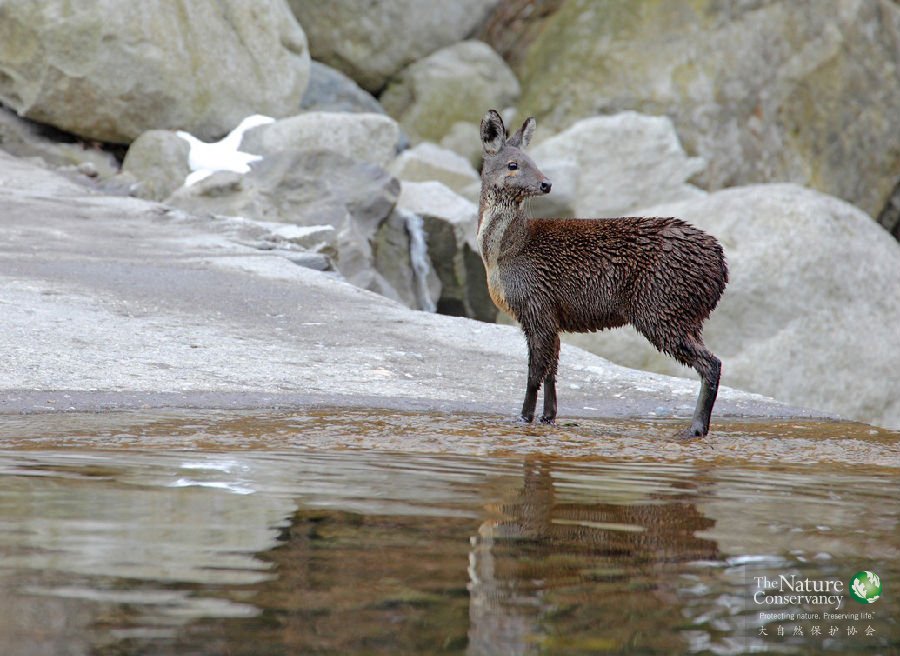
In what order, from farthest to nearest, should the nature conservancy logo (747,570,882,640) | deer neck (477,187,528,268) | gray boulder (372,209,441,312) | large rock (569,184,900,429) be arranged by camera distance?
gray boulder (372,209,441,312), large rock (569,184,900,429), deer neck (477,187,528,268), the nature conservancy logo (747,570,882,640)

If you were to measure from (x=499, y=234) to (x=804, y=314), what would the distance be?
Answer: 6.01 meters

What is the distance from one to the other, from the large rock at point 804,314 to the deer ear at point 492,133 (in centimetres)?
532

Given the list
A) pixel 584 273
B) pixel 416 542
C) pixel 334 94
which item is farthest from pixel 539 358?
pixel 334 94

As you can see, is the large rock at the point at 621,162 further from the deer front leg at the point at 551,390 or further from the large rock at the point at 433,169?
the deer front leg at the point at 551,390

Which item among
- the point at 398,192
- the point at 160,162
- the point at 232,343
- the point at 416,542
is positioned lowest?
the point at 232,343

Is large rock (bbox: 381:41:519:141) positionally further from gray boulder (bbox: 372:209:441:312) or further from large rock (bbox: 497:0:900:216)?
gray boulder (bbox: 372:209:441:312)

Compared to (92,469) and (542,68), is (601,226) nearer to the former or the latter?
(92,469)

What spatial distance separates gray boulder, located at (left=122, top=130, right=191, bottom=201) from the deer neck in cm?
1047

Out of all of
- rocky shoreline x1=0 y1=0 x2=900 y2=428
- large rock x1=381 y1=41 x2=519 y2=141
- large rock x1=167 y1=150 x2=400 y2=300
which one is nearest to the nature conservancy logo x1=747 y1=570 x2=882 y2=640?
rocky shoreline x1=0 y1=0 x2=900 y2=428

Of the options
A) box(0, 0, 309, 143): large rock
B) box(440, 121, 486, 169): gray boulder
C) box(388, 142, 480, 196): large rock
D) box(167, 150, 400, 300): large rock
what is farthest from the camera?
box(440, 121, 486, 169): gray boulder

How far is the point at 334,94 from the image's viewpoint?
76.6 ft

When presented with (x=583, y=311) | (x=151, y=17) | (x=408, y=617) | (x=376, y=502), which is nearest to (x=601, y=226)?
(x=583, y=311)

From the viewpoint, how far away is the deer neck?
839 centimetres

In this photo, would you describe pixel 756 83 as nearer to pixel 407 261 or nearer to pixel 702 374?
pixel 407 261
